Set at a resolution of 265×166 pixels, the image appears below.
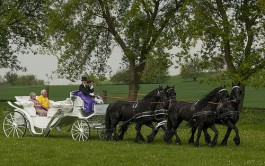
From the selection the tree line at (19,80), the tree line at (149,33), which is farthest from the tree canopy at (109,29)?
the tree line at (19,80)

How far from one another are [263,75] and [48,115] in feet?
39.5

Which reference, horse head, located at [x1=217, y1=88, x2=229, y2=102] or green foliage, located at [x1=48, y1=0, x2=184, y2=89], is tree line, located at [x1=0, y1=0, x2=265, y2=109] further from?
horse head, located at [x1=217, y1=88, x2=229, y2=102]

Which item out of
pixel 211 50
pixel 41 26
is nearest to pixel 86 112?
pixel 211 50

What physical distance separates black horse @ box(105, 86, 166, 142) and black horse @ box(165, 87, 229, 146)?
0.67 m

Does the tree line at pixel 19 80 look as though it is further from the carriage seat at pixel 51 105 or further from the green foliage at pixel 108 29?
the carriage seat at pixel 51 105

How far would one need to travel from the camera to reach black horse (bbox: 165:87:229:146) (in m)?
→ 16.9

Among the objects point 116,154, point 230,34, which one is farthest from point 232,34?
point 116,154

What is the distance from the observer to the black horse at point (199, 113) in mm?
16875

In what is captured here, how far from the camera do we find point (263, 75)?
87.4ft

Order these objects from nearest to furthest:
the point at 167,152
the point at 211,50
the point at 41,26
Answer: the point at 167,152
the point at 211,50
the point at 41,26

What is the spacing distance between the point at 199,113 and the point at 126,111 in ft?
8.82

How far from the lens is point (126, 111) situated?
1845 centimetres

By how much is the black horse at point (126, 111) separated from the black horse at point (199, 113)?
674mm

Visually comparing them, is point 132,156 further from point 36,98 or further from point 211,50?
point 211,50
